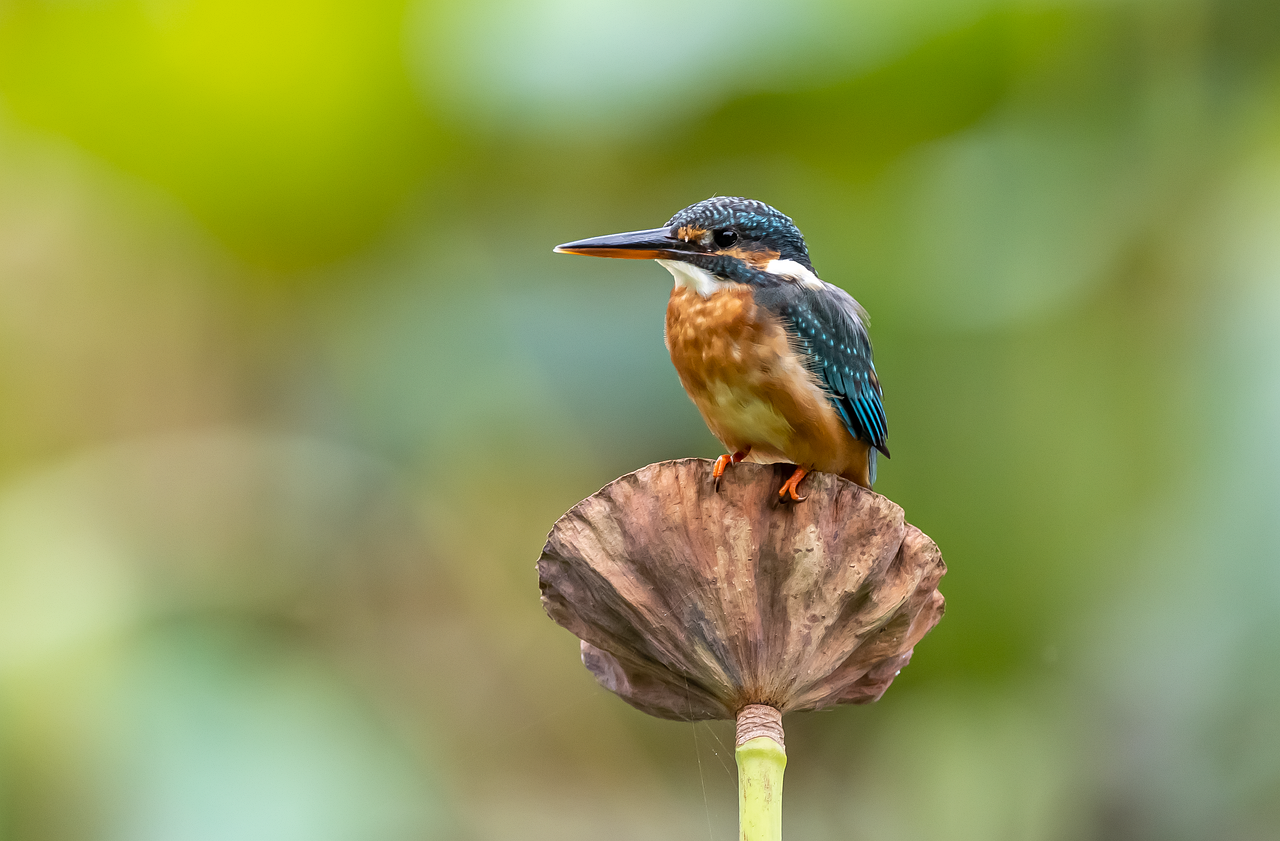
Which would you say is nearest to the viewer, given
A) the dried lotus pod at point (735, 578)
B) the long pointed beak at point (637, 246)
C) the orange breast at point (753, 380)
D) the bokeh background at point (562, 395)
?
the dried lotus pod at point (735, 578)

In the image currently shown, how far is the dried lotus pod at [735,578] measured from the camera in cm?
89

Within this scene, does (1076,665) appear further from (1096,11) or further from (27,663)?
(27,663)

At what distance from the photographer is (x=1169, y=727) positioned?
2217 mm

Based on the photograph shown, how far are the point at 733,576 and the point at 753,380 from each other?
1.58 feet

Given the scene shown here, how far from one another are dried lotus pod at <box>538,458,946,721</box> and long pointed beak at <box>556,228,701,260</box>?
391 mm

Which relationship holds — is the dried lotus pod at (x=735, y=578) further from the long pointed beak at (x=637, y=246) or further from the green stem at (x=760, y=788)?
the long pointed beak at (x=637, y=246)

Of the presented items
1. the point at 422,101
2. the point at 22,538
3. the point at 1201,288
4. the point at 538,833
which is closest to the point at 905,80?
the point at 1201,288

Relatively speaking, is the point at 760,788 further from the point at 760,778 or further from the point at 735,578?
the point at 735,578

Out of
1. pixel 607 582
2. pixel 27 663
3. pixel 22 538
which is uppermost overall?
pixel 607 582

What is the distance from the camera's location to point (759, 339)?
4.45 feet

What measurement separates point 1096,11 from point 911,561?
2.07 meters

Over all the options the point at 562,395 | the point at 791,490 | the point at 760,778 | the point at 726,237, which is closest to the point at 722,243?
the point at 726,237

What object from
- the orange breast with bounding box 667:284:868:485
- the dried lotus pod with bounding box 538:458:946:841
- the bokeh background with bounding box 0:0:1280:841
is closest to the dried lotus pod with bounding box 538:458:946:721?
the dried lotus pod with bounding box 538:458:946:841

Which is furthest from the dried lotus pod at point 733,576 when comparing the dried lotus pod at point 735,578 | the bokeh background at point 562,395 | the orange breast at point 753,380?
the bokeh background at point 562,395
